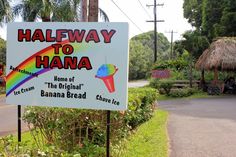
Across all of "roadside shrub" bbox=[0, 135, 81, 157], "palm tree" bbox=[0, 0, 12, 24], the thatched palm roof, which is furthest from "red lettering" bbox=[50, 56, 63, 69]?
the thatched palm roof

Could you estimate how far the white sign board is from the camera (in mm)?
5426

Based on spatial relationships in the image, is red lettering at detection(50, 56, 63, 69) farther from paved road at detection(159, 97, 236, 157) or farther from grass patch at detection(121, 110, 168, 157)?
paved road at detection(159, 97, 236, 157)

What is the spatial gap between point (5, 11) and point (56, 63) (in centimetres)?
2177

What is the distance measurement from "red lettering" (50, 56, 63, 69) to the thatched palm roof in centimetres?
2286

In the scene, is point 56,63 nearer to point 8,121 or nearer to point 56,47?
point 56,47

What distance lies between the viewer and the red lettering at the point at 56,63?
562 cm

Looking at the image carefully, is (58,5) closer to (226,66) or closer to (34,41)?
(226,66)

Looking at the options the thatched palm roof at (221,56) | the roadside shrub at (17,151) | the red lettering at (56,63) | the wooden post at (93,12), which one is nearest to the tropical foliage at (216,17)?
the thatched palm roof at (221,56)

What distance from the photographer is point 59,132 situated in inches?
254

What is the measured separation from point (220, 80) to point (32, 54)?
25375 mm

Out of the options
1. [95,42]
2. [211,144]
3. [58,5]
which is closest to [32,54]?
[95,42]

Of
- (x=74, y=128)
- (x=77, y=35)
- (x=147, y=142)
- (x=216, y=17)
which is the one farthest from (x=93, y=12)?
(x=216, y=17)

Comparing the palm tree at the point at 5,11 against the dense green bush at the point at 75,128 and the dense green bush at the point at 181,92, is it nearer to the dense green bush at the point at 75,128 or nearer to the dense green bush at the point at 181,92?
the dense green bush at the point at 181,92

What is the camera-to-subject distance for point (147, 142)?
905 cm
